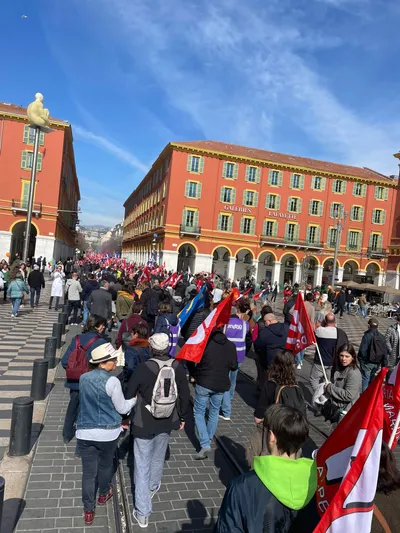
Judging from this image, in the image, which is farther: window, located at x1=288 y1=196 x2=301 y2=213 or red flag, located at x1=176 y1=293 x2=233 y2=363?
window, located at x1=288 y1=196 x2=301 y2=213

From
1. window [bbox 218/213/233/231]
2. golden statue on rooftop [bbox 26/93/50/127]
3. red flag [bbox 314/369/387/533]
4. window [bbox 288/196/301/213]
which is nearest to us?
red flag [bbox 314/369/387/533]

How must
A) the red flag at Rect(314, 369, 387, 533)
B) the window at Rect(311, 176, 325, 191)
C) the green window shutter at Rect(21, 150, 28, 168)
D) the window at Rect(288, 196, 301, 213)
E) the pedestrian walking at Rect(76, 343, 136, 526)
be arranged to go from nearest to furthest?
the red flag at Rect(314, 369, 387, 533)
the pedestrian walking at Rect(76, 343, 136, 526)
the green window shutter at Rect(21, 150, 28, 168)
the window at Rect(288, 196, 301, 213)
the window at Rect(311, 176, 325, 191)

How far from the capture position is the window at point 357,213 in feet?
166

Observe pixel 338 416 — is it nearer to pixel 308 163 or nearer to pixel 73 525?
pixel 73 525

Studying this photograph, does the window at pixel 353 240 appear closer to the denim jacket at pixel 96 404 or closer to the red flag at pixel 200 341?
the red flag at pixel 200 341

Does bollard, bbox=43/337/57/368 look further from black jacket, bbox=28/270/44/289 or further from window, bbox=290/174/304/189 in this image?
window, bbox=290/174/304/189

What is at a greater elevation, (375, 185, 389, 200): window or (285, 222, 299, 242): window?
(375, 185, 389, 200): window

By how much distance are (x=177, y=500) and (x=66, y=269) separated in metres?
26.4

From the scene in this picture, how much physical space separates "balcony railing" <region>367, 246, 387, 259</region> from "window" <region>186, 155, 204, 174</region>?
2376 cm

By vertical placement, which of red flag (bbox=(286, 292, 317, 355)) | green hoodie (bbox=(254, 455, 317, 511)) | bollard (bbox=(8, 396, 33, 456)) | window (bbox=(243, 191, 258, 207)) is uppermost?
window (bbox=(243, 191, 258, 207))

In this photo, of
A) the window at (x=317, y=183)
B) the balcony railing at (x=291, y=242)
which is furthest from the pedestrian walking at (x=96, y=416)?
the window at (x=317, y=183)

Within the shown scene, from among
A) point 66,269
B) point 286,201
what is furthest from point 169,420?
point 286,201

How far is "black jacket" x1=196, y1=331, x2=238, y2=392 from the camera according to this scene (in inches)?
202

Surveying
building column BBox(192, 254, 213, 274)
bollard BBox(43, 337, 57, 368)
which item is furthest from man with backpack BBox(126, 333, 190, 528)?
building column BBox(192, 254, 213, 274)
